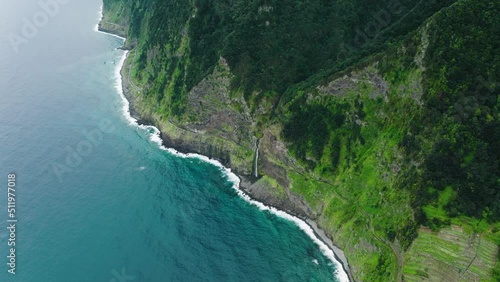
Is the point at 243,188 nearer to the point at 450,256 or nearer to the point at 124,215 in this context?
the point at 124,215

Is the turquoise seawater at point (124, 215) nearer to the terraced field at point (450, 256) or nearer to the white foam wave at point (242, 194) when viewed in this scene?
the white foam wave at point (242, 194)

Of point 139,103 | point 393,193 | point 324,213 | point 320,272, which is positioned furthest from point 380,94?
point 139,103

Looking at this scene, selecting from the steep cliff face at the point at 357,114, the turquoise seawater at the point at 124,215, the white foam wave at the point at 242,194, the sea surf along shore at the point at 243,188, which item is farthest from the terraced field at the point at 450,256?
the turquoise seawater at the point at 124,215

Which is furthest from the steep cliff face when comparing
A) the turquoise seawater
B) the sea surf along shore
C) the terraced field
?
the turquoise seawater

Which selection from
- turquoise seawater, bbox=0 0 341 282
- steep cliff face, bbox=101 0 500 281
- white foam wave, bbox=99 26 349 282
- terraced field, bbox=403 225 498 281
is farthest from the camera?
white foam wave, bbox=99 26 349 282

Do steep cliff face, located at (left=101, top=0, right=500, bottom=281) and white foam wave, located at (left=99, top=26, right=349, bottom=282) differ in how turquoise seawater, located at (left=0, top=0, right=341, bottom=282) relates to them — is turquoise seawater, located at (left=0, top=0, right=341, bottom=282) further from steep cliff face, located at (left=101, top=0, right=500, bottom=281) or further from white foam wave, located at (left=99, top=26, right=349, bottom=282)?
steep cliff face, located at (left=101, top=0, right=500, bottom=281)

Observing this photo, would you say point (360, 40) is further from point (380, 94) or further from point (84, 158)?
point (84, 158)
